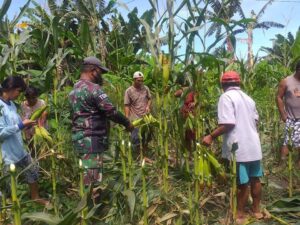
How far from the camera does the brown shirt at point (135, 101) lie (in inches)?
223

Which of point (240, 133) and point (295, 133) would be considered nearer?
point (240, 133)

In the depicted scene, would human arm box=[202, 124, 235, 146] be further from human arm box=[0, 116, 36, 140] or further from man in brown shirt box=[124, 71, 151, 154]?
man in brown shirt box=[124, 71, 151, 154]

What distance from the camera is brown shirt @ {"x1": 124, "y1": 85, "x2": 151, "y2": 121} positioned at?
566 centimetres

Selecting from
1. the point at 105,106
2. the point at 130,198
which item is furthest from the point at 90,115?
the point at 130,198

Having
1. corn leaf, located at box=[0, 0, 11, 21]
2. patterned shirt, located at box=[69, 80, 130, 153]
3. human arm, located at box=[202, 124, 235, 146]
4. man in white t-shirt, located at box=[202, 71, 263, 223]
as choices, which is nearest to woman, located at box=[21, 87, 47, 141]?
patterned shirt, located at box=[69, 80, 130, 153]

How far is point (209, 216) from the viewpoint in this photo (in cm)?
351

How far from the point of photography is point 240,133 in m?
3.35

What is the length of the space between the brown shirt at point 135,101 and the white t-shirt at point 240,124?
2.38m

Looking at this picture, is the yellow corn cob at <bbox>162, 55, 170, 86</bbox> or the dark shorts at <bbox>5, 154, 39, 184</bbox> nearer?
the yellow corn cob at <bbox>162, 55, 170, 86</bbox>

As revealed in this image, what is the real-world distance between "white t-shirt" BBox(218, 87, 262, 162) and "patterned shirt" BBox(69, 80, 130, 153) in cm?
79

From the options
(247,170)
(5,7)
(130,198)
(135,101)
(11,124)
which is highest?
(5,7)

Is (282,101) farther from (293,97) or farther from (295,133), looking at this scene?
(295,133)

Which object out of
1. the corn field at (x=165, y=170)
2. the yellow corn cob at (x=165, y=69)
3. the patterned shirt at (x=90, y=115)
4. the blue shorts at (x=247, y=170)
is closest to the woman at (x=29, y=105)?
the corn field at (x=165, y=170)

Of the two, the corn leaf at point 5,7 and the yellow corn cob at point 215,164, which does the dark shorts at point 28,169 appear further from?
the yellow corn cob at point 215,164
